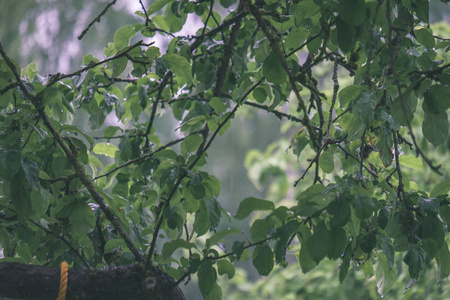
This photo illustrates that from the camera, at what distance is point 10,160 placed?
795 millimetres

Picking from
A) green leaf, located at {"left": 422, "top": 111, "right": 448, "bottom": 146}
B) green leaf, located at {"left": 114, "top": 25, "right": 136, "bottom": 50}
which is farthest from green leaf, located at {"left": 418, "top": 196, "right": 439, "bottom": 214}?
green leaf, located at {"left": 114, "top": 25, "right": 136, "bottom": 50}

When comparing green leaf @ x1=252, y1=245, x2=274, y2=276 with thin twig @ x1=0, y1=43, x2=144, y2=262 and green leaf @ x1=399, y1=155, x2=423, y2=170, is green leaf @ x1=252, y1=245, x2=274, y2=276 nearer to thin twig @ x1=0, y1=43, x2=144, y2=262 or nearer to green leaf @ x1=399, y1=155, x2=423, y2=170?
thin twig @ x1=0, y1=43, x2=144, y2=262

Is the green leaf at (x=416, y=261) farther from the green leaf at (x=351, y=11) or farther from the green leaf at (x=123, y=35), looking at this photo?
the green leaf at (x=123, y=35)

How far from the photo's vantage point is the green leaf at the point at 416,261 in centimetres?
78

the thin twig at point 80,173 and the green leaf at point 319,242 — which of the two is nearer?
the green leaf at point 319,242

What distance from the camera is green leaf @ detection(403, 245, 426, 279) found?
782 millimetres

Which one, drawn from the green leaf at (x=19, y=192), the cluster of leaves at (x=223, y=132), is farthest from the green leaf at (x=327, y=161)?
the green leaf at (x=19, y=192)

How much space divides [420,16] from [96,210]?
29.1 inches

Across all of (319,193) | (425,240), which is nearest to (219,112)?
(319,193)

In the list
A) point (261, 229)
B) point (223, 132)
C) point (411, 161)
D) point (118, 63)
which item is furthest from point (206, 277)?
point (411, 161)

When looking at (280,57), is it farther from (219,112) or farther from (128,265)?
(128,265)

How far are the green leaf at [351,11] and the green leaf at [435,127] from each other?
178 millimetres

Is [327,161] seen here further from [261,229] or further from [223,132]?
[261,229]

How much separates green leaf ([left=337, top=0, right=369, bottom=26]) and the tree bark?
57 centimetres
